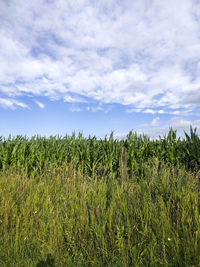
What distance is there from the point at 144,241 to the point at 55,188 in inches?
91.5

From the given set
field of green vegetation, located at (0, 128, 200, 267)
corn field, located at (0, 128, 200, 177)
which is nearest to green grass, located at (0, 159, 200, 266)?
field of green vegetation, located at (0, 128, 200, 267)

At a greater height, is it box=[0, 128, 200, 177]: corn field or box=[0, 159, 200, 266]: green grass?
box=[0, 128, 200, 177]: corn field

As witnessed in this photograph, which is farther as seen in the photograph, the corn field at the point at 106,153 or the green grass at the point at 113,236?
the corn field at the point at 106,153

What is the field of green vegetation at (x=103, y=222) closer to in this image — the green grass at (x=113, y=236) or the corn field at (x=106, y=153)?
the green grass at (x=113, y=236)

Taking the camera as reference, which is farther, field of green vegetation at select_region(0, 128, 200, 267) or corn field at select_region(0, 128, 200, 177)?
corn field at select_region(0, 128, 200, 177)

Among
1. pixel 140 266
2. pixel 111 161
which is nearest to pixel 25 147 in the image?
pixel 111 161

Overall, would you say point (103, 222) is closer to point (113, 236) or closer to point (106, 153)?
point (113, 236)

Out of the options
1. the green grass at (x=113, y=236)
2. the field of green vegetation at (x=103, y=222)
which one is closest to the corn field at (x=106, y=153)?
the field of green vegetation at (x=103, y=222)

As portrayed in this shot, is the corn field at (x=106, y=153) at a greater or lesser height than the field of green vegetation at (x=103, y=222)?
greater

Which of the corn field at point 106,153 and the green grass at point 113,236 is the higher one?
the corn field at point 106,153

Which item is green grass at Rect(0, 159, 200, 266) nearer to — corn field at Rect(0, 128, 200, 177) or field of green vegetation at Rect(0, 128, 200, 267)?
field of green vegetation at Rect(0, 128, 200, 267)

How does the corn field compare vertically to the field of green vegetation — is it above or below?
above

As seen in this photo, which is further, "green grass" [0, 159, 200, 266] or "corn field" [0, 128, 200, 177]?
"corn field" [0, 128, 200, 177]

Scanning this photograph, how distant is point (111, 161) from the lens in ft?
24.8
